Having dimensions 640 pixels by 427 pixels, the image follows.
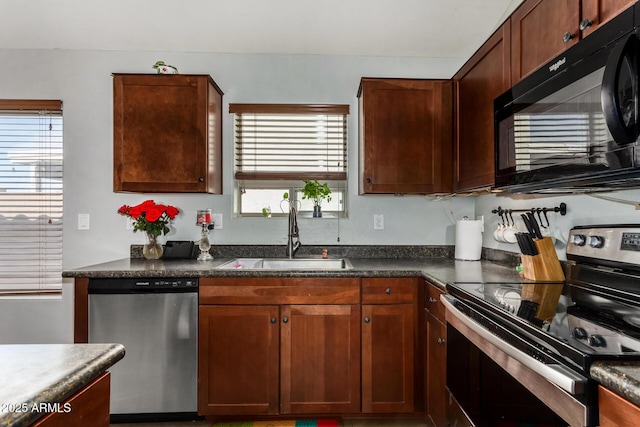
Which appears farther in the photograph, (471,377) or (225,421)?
(225,421)

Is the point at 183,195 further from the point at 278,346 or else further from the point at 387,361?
the point at 387,361

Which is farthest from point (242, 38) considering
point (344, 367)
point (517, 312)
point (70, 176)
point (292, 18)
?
point (517, 312)

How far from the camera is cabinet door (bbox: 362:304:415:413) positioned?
6.63 ft

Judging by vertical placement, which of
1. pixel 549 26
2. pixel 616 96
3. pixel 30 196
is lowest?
pixel 30 196

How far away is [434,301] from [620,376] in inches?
46.7

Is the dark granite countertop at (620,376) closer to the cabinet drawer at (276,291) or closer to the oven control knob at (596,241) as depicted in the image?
the oven control knob at (596,241)

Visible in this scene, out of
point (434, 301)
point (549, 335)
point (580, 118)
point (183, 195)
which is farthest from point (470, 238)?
point (183, 195)

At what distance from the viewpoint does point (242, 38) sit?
8.41ft

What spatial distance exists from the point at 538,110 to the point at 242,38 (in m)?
1.99

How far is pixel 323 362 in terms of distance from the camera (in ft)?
6.63

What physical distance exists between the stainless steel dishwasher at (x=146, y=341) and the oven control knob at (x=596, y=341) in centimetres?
176

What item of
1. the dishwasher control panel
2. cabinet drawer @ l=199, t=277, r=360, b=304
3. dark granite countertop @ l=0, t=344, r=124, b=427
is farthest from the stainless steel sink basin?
dark granite countertop @ l=0, t=344, r=124, b=427

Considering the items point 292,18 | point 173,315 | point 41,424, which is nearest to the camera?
point 41,424

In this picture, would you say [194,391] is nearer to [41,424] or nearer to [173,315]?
[173,315]
